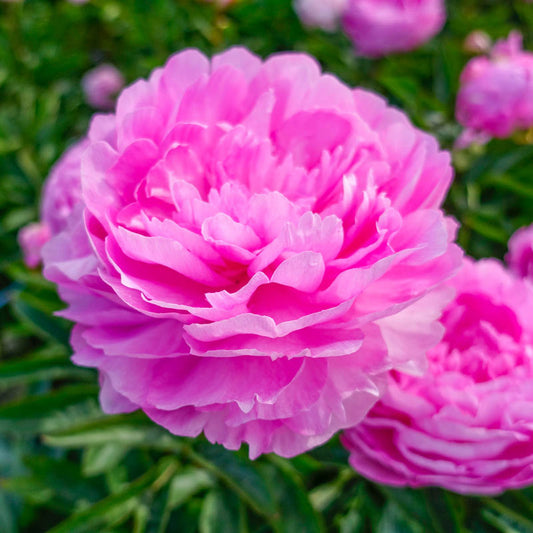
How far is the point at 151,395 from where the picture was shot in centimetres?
45

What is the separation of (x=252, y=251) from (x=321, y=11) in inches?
37.0

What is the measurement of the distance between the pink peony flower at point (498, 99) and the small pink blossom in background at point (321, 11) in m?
0.40

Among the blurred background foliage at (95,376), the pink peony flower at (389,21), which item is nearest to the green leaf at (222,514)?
the blurred background foliage at (95,376)

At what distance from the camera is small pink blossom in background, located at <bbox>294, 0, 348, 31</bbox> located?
1.23 meters

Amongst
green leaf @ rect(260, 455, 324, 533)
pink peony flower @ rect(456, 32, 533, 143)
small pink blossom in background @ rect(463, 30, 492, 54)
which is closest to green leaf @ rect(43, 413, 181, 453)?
green leaf @ rect(260, 455, 324, 533)

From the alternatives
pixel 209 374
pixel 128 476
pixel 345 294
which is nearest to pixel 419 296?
pixel 345 294

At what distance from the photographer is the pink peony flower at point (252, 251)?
0.43 meters

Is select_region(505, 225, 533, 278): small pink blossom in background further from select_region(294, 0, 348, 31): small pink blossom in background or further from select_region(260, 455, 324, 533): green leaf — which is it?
select_region(294, 0, 348, 31): small pink blossom in background

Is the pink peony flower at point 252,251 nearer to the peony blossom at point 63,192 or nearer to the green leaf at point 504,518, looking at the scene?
the peony blossom at point 63,192

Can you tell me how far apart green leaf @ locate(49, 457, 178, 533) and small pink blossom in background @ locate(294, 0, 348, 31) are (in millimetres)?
943

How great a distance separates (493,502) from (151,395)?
1.37 ft

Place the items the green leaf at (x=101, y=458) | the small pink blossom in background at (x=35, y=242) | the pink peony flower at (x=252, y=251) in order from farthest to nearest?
1. the small pink blossom in background at (x=35, y=242)
2. the green leaf at (x=101, y=458)
3. the pink peony flower at (x=252, y=251)

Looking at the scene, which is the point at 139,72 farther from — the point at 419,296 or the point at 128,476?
the point at 419,296

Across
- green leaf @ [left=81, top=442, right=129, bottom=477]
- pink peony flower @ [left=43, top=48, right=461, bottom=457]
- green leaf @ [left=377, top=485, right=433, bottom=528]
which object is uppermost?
pink peony flower @ [left=43, top=48, right=461, bottom=457]
